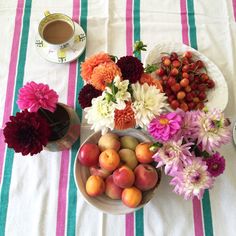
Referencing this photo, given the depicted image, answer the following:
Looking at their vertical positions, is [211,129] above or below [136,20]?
below

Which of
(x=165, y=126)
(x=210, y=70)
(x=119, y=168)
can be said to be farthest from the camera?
(x=210, y=70)

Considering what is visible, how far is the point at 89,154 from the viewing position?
1.66 feet

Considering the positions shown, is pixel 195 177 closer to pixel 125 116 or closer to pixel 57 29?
pixel 125 116

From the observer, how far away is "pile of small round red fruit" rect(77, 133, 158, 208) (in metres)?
0.48

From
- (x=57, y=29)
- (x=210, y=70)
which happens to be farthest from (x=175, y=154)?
(x=57, y=29)

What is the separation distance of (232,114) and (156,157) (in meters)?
0.27

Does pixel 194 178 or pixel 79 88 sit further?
pixel 79 88

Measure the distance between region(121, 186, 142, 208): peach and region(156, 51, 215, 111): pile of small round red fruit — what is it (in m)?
0.18

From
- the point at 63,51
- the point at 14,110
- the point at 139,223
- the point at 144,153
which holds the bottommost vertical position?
the point at 139,223

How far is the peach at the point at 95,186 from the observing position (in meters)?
0.49

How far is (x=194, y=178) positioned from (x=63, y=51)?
39 centimetres

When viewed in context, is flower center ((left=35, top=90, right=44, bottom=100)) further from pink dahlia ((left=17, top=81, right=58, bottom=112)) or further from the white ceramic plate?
the white ceramic plate

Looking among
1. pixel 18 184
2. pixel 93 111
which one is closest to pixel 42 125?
pixel 93 111

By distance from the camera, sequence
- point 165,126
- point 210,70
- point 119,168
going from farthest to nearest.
Answer: point 210,70 < point 119,168 < point 165,126
